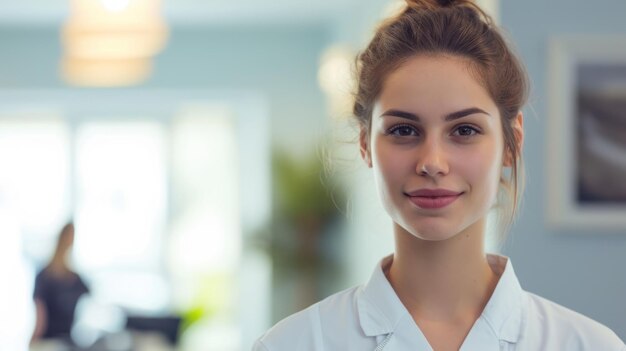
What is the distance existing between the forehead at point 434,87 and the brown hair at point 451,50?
0.04ft

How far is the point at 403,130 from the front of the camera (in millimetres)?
1433

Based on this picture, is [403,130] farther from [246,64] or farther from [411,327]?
[246,64]

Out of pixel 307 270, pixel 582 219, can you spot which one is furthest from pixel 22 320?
pixel 582 219

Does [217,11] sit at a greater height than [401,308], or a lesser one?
greater

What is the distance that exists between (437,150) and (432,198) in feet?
0.19

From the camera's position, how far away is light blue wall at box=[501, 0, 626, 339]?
3854 mm

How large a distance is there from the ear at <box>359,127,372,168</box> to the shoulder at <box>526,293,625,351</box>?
0.29m

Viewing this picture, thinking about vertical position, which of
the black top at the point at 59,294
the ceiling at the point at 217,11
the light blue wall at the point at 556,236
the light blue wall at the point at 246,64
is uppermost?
the ceiling at the point at 217,11

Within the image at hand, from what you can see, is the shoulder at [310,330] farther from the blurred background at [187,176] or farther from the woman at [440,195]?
the blurred background at [187,176]

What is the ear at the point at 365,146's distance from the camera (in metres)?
1.55

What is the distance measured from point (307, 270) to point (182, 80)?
1.91 meters

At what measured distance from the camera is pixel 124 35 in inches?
206

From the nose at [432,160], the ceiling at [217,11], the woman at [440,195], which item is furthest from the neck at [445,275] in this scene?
the ceiling at [217,11]

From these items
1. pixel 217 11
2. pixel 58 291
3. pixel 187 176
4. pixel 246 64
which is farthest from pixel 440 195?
pixel 187 176
